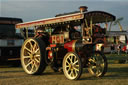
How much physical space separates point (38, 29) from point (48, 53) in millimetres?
1831

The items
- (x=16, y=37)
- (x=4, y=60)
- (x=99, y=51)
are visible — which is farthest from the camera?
(x=16, y=37)

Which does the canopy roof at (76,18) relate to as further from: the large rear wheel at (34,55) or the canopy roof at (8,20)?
the canopy roof at (8,20)

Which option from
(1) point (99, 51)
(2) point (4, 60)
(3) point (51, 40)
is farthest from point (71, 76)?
(2) point (4, 60)

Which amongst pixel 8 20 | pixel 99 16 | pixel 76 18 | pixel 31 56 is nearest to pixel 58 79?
pixel 31 56

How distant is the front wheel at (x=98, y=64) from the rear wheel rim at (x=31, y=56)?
2430 mm

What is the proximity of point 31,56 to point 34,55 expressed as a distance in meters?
0.19

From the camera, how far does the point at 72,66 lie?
324 inches

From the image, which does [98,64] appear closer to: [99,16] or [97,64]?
[97,64]

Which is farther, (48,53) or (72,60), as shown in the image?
(48,53)

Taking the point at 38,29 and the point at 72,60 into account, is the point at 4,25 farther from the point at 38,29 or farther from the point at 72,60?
the point at 72,60

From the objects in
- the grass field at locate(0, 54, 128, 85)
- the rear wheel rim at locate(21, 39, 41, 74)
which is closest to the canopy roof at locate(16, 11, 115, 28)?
the rear wheel rim at locate(21, 39, 41, 74)

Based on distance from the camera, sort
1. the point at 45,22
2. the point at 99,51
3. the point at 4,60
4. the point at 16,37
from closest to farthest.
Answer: the point at 99,51
the point at 45,22
the point at 4,60
the point at 16,37

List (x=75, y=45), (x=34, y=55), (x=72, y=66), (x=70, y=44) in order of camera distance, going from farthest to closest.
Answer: (x=34, y=55) → (x=70, y=44) → (x=75, y=45) → (x=72, y=66)

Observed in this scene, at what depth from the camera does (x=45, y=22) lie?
9781mm
